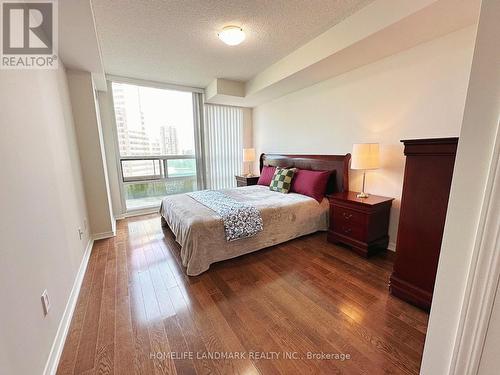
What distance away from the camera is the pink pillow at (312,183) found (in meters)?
3.08

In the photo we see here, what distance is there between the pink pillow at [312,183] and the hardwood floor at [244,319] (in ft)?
3.07

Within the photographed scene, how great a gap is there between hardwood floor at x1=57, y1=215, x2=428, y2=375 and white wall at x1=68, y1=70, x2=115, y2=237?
30.0 inches

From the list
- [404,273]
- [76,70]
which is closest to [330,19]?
[404,273]

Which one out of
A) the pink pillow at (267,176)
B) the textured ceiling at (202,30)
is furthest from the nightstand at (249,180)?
the textured ceiling at (202,30)

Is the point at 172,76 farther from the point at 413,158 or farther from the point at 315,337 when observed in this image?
the point at 315,337

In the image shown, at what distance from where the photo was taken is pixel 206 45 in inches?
106

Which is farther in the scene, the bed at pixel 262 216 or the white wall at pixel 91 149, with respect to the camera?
the white wall at pixel 91 149

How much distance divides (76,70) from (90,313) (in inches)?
112

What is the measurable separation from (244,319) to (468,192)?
155 centimetres

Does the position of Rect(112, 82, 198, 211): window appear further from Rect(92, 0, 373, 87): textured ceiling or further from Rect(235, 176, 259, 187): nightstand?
Rect(235, 176, 259, 187): nightstand

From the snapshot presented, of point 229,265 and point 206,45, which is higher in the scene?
point 206,45

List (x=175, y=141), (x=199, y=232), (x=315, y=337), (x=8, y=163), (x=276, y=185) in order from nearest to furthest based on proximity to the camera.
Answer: (x=8, y=163) → (x=315, y=337) → (x=199, y=232) → (x=276, y=185) → (x=175, y=141)

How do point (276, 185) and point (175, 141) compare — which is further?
point (175, 141)

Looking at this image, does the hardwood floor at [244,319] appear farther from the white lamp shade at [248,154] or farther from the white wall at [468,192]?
the white lamp shade at [248,154]
